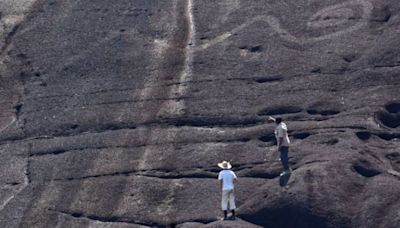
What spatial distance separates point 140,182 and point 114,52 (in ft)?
17.7

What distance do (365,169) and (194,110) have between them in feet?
16.9

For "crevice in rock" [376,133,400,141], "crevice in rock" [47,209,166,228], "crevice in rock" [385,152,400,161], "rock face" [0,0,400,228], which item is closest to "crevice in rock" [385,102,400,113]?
"rock face" [0,0,400,228]

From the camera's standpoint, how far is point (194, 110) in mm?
29375

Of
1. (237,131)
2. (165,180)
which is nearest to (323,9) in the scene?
(237,131)

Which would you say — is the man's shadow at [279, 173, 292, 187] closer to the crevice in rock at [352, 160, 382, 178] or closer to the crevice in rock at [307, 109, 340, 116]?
the crevice in rock at [352, 160, 382, 178]

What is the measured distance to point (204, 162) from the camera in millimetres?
27734

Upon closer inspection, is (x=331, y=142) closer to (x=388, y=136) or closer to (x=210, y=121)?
(x=388, y=136)

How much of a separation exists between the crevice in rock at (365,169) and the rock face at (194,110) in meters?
0.02

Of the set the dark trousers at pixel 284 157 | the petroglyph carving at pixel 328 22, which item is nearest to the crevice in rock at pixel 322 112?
the dark trousers at pixel 284 157

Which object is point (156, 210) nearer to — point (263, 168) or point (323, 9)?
point (263, 168)

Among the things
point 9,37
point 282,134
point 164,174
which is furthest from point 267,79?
point 9,37

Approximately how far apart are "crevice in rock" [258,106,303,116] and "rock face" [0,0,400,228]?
58 millimetres

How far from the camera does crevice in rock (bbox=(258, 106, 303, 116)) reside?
1130 inches

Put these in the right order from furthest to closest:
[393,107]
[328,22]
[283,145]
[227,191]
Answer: [328,22], [393,107], [283,145], [227,191]
